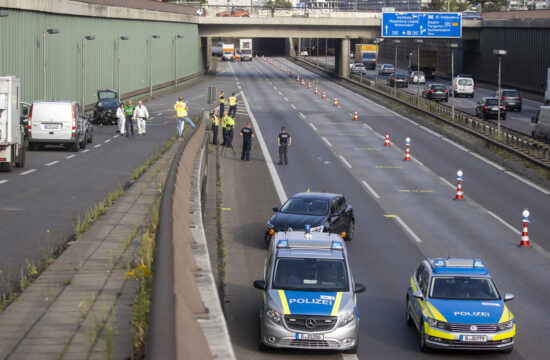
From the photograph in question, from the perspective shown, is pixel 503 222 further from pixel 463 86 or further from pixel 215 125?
pixel 463 86

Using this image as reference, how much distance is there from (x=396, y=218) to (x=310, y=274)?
12.0 metres

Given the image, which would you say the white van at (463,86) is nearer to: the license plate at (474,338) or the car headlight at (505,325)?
the car headlight at (505,325)

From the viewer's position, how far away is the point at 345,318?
13.8m

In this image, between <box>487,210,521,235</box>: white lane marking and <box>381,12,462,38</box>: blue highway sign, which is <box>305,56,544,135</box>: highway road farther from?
<box>487,210,521,235</box>: white lane marking

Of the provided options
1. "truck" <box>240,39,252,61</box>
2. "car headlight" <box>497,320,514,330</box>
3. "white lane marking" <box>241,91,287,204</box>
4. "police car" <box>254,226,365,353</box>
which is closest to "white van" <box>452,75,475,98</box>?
"white lane marking" <box>241,91,287,204</box>

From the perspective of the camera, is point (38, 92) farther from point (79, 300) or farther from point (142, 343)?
point (142, 343)

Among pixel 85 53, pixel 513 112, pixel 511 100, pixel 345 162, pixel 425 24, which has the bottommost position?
pixel 345 162

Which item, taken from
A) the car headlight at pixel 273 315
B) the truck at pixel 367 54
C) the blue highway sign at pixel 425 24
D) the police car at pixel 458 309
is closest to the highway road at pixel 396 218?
the police car at pixel 458 309

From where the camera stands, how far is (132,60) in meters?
76.6

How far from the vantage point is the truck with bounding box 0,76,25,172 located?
2858 cm

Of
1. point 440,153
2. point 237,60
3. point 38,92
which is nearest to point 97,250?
point 440,153

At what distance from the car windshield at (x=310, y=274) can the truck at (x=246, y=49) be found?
137 metres

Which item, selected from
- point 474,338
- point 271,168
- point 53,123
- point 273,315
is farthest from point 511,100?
point 273,315

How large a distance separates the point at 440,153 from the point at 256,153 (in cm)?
901
